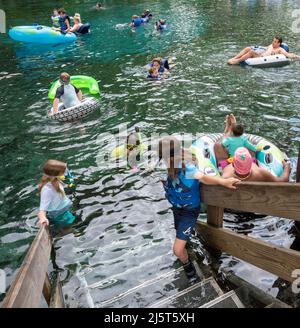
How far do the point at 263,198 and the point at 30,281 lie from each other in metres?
2.14

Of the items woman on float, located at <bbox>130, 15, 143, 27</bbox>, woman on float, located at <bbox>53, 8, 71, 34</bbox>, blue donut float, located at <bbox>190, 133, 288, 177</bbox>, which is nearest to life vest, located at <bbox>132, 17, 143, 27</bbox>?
woman on float, located at <bbox>130, 15, 143, 27</bbox>

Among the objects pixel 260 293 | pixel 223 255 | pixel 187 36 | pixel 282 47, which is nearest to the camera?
pixel 260 293

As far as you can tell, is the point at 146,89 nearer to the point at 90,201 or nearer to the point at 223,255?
the point at 90,201

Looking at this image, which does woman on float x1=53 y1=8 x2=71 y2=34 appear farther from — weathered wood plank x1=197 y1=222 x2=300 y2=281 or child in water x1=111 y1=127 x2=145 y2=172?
weathered wood plank x1=197 y1=222 x2=300 y2=281

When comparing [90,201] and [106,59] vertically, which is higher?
[106,59]

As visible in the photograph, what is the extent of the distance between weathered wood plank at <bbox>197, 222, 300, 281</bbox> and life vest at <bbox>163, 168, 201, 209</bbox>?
504 millimetres

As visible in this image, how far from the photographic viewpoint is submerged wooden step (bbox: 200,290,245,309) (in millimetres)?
3730

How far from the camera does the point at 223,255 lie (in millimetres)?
5211

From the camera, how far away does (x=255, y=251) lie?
397cm

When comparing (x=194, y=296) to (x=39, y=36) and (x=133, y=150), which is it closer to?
(x=133, y=150)

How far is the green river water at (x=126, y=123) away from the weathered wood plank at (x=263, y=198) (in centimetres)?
138

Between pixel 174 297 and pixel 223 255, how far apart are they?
1300mm

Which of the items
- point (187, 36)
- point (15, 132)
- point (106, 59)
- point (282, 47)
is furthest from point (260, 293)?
point (187, 36)

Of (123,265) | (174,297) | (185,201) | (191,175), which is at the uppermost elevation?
(191,175)
